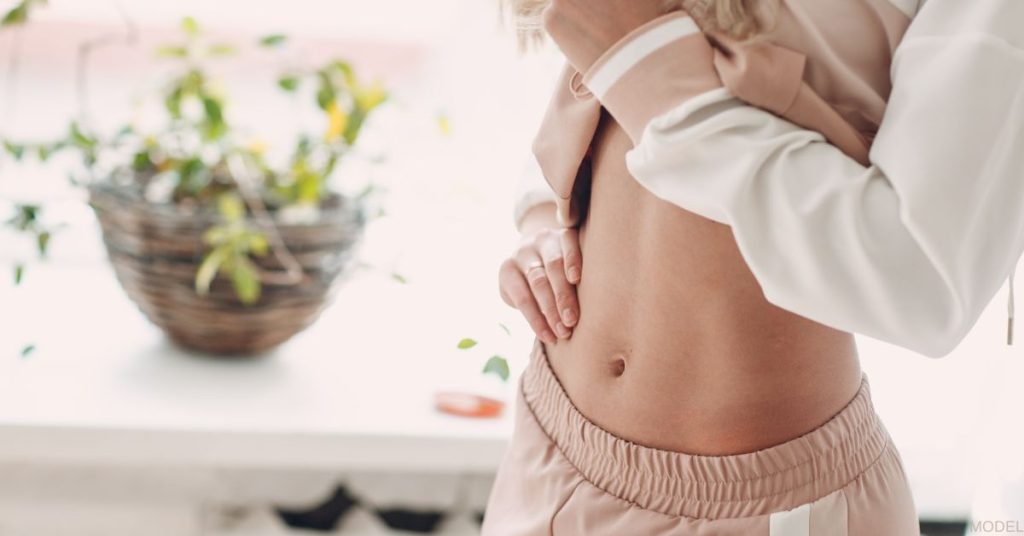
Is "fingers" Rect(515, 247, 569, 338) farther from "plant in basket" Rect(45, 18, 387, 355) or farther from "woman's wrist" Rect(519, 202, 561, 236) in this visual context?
"plant in basket" Rect(45, 18, 387, 355)

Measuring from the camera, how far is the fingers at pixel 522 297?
0.99 meters

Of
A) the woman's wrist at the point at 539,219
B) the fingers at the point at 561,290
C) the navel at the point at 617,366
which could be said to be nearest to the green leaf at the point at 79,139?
the woman's wrist at the point at 539,219

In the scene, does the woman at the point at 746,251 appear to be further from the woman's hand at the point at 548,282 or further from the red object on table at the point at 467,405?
the red object on table at the point at 467,405

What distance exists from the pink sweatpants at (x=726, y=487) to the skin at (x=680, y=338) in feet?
0.06

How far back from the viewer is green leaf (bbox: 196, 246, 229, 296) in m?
1.47

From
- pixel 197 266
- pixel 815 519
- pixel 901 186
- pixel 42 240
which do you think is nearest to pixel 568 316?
pixel 815 519

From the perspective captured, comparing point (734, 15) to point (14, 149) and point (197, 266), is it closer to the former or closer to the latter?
point (197, 266)

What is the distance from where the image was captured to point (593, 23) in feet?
2.58

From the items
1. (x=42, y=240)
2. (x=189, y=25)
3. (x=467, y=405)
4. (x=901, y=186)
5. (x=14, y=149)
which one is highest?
(x=901, y=186)

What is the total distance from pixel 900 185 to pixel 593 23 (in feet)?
0.80

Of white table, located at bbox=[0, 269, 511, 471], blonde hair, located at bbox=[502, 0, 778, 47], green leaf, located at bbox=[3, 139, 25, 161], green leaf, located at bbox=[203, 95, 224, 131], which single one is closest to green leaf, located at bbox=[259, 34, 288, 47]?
green leaf, located at bbox=[203, 95, 224, 131]

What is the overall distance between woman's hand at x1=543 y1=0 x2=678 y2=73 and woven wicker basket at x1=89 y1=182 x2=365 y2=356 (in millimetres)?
793

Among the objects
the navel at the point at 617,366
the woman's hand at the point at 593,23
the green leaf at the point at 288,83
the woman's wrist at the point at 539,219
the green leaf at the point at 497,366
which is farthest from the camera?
the green leaf at the point at 288,83

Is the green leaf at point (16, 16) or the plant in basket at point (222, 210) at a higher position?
the green leaf at point (16, 16)
